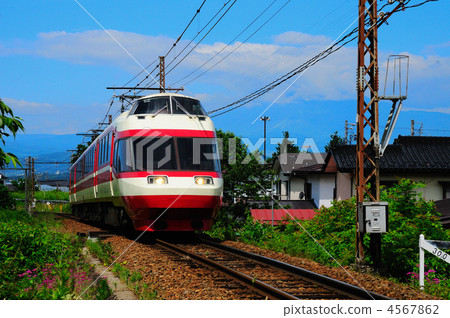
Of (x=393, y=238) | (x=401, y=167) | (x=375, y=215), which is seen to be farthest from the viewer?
(x=401, y=167)

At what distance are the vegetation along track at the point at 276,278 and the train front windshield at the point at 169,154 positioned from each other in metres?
2.30

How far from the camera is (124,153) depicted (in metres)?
15.1

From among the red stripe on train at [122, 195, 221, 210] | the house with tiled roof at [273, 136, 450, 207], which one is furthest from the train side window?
the house with tiled roof at [273, 136, 450, 207]

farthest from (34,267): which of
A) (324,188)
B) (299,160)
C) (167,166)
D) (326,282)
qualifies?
(299,160)

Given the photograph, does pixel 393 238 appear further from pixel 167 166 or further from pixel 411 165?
pixel 411 165

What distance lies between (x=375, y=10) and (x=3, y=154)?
986cm

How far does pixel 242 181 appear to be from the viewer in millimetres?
29766

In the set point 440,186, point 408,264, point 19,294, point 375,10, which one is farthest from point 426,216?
point 440,186

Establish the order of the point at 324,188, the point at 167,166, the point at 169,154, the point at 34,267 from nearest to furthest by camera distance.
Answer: the point at 34,267 → the point at 167,166 → the point at 169,154 → the point at 324,188

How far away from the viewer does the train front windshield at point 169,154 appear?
14.5 metres

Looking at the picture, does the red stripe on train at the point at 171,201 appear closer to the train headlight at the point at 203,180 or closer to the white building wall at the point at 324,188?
the train headlight at the point at 203,180

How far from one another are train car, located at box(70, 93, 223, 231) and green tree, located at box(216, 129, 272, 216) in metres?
13.6

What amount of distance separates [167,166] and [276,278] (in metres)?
5.45

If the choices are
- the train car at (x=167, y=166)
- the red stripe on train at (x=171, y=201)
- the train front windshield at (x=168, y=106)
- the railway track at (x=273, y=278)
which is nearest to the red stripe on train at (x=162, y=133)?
the train car at (x=167, y=166)
